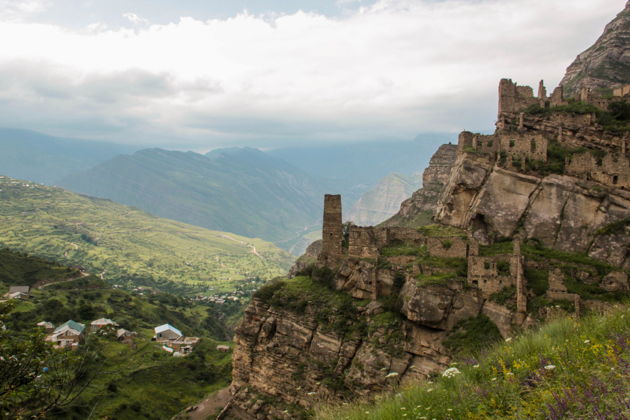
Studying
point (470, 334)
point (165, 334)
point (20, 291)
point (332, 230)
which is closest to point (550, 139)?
point (470, 334)

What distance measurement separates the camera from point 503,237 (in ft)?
146

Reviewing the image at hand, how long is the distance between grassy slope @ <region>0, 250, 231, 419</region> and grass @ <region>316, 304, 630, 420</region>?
27073mm

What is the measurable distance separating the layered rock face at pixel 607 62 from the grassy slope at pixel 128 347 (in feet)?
259

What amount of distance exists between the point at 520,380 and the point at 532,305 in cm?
3169

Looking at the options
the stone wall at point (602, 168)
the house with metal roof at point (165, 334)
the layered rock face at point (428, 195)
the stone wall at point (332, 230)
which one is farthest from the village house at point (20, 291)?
the stone wall at point (602, 168)

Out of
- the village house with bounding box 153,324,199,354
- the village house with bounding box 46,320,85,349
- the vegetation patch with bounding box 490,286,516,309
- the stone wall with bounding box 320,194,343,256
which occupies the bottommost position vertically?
the village house with bounding box 153,324,199,354

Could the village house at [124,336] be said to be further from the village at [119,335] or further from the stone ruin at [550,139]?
the stone ruin at [550,139]

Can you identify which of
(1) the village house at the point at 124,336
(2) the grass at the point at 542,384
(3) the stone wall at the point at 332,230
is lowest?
(1) the village house at the point at 124,336

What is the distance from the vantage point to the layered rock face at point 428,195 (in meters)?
103

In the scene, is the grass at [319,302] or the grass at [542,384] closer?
the grass at [542,384]

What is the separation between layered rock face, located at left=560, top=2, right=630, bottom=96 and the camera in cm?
8100

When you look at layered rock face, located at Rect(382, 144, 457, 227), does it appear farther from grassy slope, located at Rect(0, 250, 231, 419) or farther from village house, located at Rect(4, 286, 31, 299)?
village house, located at Rect(4, 286, 31, 299)

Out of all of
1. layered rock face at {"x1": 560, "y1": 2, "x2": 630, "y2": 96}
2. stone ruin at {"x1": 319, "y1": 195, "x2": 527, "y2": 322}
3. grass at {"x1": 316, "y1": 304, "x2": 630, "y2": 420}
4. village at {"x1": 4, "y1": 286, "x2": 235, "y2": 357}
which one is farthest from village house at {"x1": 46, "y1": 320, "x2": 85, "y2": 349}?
layered rock face at {"x1": 560, "y1": 2, "x2": 630, "y2": 96}

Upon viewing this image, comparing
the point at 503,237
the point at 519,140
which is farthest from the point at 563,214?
the point at 519,140
